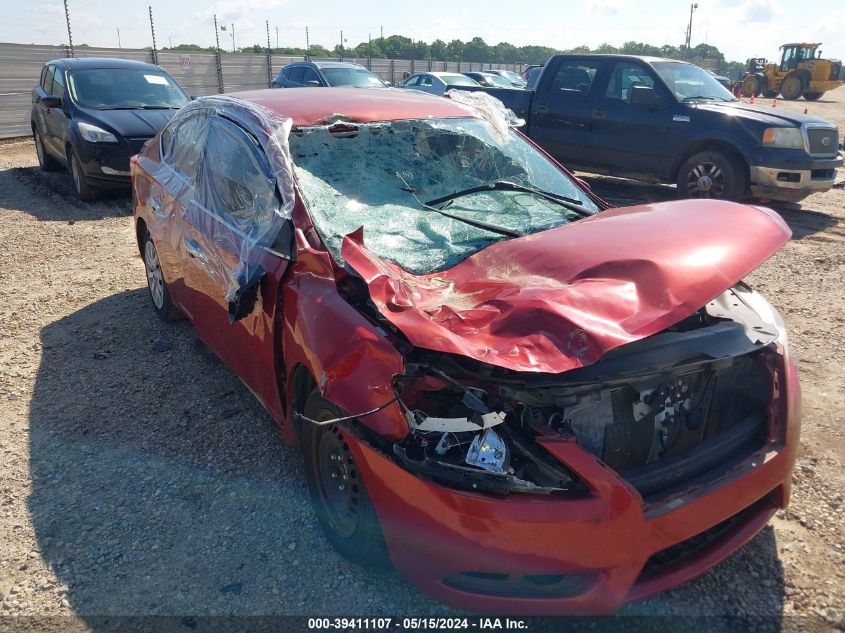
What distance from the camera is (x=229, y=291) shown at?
316 centimetres

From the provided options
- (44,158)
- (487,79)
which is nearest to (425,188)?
(44,158)

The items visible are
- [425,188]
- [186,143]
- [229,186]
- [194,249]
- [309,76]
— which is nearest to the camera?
[425,188]

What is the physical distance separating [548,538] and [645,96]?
7932 mm

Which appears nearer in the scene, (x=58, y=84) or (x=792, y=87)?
(x=58, y=84)

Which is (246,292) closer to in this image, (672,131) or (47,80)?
(672,131)

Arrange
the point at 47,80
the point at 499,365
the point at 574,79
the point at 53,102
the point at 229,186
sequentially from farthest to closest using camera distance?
the point at 47,80
the point at 574,79
the point at 53,102
the point at 229,186
the point at 499,365

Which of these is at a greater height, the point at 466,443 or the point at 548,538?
the point at 466,443

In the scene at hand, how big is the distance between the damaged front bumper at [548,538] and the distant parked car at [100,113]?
8.05 m

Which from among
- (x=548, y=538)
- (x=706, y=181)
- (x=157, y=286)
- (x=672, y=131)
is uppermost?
(x=672, y=131)

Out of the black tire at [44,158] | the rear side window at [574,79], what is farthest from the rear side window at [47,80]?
the rear side window at [574,79]

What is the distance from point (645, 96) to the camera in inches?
342

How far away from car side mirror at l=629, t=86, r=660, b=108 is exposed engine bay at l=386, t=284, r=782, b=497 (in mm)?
6767

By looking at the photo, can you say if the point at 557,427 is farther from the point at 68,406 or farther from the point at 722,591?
the point at 68,406

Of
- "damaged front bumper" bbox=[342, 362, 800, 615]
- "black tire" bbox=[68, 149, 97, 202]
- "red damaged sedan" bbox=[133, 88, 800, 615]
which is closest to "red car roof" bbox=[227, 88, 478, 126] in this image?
"red damaged sedan" bbox=[133, 88, 800, 615]
